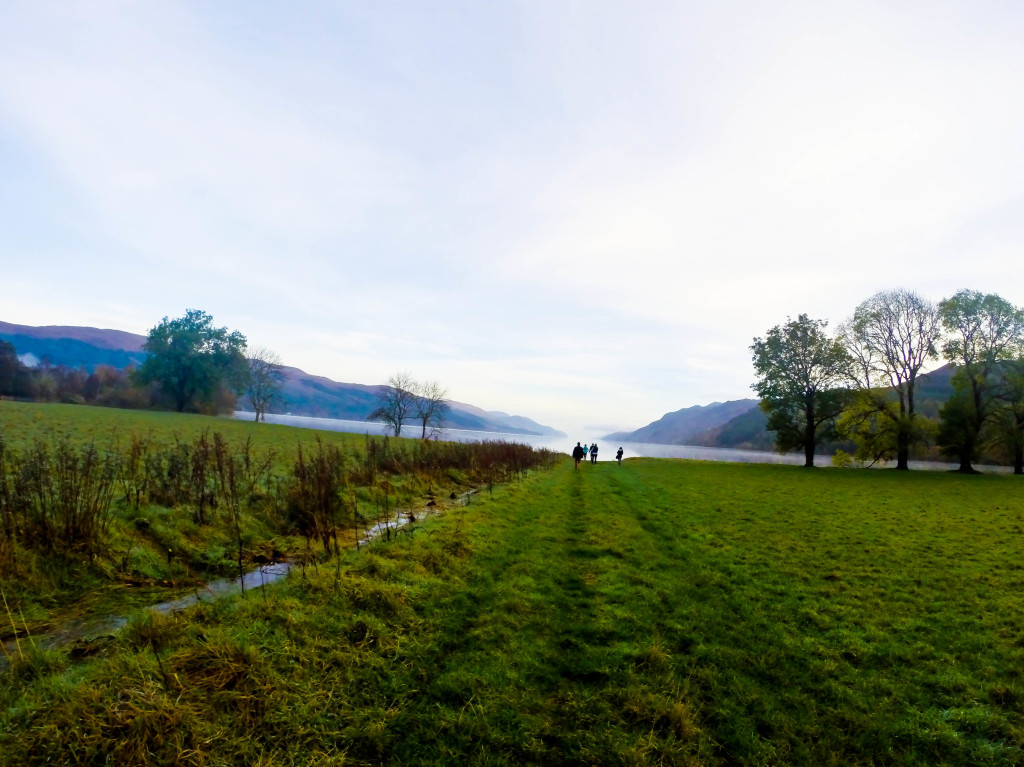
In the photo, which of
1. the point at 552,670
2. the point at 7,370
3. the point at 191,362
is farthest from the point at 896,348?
the point at 7,370

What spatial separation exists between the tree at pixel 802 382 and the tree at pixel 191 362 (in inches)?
2901

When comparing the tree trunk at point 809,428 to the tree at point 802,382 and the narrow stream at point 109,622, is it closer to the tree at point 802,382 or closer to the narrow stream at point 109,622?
the tree at point 802,382

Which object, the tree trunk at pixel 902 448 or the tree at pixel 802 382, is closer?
the tree trunk at pixel 902 448

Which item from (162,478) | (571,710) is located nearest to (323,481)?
(162,478)

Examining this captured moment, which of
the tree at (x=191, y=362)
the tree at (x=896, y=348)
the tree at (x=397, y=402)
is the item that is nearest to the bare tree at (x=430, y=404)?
the tree at (x=397, y=402)

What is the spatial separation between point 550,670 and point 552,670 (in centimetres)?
2

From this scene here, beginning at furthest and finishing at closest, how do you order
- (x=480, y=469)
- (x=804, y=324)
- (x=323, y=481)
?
(x=804, y=324) → (x=480, y=469) → (x=323, y=481)

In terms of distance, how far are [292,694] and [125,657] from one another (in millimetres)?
1695

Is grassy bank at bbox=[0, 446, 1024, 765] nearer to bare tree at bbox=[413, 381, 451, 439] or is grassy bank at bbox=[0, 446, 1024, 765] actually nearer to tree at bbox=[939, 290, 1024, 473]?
tree at bbox=[939, 290, 1024, 473]

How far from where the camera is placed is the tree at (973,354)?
36.1m

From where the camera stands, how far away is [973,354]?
36875mm

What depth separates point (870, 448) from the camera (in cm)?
3903

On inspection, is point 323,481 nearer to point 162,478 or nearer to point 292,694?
point 162,478

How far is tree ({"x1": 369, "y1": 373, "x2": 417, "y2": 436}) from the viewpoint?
7906 cm
